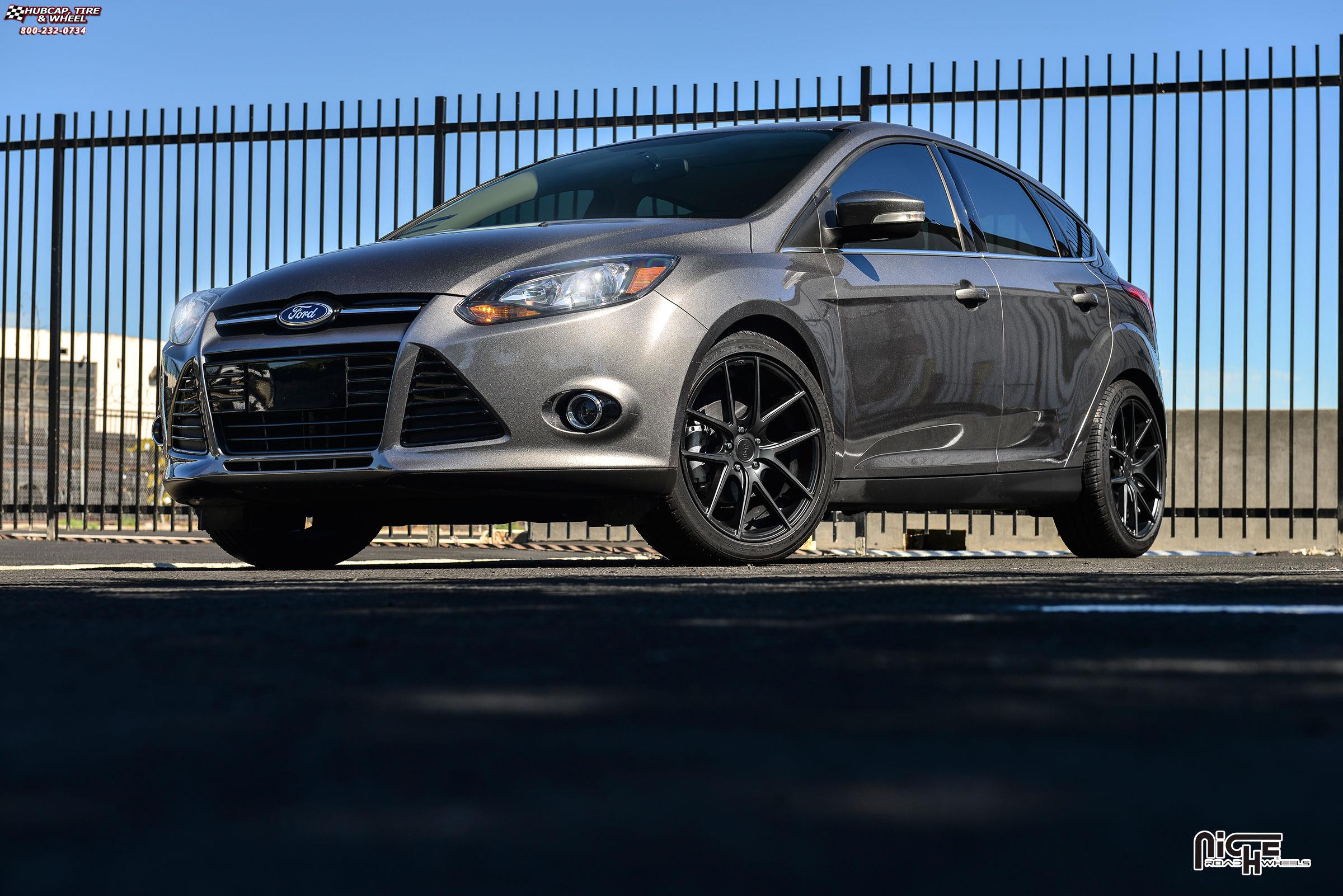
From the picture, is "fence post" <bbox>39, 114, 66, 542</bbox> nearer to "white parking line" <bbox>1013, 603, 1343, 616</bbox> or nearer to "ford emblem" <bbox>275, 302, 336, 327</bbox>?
"ford emblem" <bbox>275, 302, 336, 327</bbox>

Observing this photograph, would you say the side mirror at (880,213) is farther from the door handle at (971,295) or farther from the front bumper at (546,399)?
the front bumper at (546,399)

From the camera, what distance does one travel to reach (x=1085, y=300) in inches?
251

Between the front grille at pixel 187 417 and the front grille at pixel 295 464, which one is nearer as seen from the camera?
the front grille at pixel 295 464

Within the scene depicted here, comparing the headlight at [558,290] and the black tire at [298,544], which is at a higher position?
the headlight at [558,290]

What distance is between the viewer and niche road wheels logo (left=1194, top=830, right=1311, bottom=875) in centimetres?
115

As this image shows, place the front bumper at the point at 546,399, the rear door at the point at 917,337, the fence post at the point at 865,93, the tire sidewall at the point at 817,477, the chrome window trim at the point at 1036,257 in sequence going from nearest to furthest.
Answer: the front bumper at the point at 546,399 < the tire sidewall at the point at 817,477 < the rear door at the point at 917,337 < the chrome window trim at the point at 1036,257 < the fence post at the point at 865,93

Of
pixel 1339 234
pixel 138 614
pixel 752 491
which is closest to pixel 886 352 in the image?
pixel 752 491

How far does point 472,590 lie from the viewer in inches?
141

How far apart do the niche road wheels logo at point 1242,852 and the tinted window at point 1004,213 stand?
5.07 metres

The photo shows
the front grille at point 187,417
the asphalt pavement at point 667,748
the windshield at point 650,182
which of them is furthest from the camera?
the windshield at point 650,182

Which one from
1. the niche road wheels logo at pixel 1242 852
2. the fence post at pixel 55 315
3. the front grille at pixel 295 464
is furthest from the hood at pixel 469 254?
the fence post at pixel 55 315

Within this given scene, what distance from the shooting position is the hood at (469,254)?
4809 millimetres

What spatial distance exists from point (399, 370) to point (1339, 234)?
6.93 m

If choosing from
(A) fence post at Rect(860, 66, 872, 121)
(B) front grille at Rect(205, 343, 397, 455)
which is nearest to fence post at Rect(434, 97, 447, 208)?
(A) fence post at Rect(860, 66, 872, 121)
